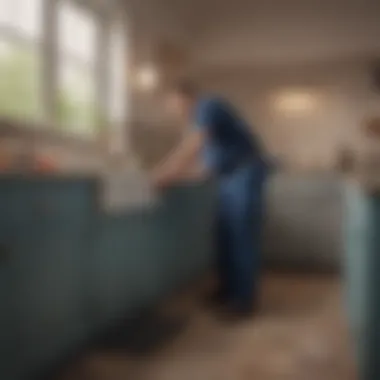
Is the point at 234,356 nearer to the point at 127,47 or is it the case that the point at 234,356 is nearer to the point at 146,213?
the point at 146,213

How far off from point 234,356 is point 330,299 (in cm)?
106

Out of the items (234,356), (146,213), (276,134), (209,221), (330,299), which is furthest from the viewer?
(276,134)

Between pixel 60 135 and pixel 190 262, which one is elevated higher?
pixel 60 135

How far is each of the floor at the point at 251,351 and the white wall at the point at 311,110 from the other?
939mm

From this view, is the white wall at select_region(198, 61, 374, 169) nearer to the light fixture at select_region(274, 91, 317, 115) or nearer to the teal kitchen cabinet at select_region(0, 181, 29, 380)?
the light fixture at select_region(274, 91, 317, 115)

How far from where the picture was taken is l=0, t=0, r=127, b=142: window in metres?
2.40

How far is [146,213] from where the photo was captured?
2277mm

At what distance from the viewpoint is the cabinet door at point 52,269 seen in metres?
1.50

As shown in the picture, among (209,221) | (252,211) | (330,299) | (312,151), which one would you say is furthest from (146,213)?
→ (312,151)

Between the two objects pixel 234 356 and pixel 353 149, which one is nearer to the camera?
pixel 234 356

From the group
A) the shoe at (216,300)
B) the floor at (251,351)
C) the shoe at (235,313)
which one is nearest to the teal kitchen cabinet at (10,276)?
the floor at (251,351)

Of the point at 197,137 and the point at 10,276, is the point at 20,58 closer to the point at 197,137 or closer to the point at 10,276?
the point at 197,137

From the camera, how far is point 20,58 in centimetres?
247

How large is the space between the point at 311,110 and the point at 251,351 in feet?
5.61
